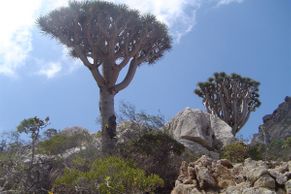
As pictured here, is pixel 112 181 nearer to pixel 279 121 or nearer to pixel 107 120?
pixel 107 120

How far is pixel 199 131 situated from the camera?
14.1 meters

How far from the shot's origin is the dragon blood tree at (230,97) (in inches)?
763

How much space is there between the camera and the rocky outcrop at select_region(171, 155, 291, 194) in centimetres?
632

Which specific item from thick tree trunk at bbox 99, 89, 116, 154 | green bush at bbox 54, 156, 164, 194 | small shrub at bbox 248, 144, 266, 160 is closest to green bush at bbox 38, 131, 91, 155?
thick tree trunk at bbox 99, 89, 116, 154

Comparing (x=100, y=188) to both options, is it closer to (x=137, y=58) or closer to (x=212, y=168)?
(x=212, y=168)

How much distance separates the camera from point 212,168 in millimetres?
7766

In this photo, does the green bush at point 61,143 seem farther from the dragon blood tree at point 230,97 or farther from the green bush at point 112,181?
the dragon blood tree at point 230,97

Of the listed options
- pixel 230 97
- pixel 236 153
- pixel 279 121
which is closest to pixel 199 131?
pixel 236 153

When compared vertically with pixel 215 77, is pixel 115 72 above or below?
below

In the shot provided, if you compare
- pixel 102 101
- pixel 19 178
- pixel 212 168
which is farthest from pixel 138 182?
pixel 102 101

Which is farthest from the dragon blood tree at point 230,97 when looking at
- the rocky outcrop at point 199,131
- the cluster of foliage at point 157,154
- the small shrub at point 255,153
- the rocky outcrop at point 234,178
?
the rocky outcrop at point 234,178

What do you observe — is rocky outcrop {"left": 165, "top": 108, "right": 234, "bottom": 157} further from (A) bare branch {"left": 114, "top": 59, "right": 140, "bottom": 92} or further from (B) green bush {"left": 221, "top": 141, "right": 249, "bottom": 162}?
(A) bare branch {"left": 114, "top": 59, "right": 140, "bottom": 92}

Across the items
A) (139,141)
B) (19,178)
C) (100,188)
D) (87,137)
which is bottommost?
(100,188)

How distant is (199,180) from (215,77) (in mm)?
12970
